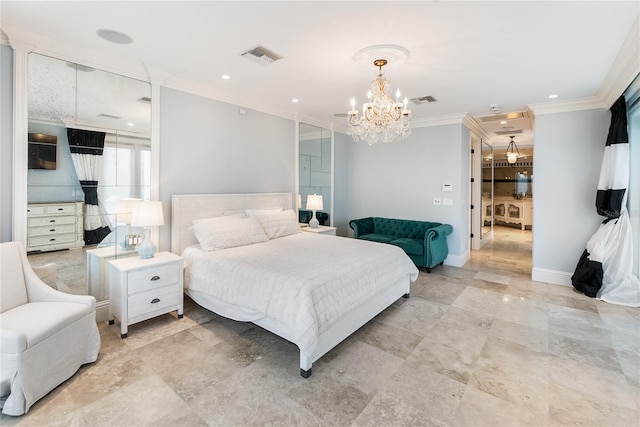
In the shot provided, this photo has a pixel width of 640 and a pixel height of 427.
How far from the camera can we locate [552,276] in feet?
14.9

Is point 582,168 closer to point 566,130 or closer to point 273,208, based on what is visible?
point 566,130

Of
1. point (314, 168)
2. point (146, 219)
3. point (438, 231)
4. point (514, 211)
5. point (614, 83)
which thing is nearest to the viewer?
point (146, 219)

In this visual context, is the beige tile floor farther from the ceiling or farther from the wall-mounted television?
the ceiling

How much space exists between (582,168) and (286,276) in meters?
4.59

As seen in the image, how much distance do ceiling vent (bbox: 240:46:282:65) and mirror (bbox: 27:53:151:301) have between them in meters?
1.32

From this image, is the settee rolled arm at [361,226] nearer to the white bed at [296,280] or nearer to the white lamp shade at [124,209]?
the white bed at [296,280]

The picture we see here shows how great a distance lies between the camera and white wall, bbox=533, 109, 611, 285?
4.23m

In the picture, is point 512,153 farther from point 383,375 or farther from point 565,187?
point 383,375

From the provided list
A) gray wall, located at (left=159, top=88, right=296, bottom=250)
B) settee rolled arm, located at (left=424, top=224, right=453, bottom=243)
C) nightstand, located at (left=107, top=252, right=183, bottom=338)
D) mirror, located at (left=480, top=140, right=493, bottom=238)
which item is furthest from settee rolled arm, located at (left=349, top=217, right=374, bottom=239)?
mirror, located at (left=480, top=140, right=493, bottom=238)

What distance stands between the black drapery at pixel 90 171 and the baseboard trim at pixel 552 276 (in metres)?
5.87

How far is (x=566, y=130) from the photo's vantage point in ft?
14.4

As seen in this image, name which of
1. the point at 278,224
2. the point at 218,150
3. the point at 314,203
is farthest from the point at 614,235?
the point at 218,150

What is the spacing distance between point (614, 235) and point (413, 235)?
8.67ft

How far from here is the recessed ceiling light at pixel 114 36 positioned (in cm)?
254
